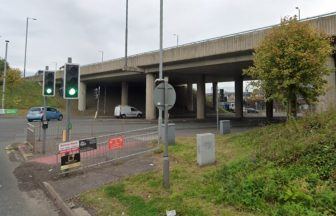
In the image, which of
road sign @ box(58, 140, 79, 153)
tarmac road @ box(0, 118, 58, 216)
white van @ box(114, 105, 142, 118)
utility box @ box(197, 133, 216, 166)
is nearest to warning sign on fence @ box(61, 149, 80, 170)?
road sign @ box(58, 140, 79, 153)

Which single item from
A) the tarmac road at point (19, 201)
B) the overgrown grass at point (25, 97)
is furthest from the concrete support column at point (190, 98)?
the tarmac road at point (19, 201)

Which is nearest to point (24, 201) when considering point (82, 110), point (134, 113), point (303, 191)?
point (303, 191)

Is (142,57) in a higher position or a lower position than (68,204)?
higher

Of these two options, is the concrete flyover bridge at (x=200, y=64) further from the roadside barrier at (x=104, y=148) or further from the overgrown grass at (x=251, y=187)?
the roadside barrier at (x=104, y=148)

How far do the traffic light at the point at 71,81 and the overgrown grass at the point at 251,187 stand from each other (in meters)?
4.26

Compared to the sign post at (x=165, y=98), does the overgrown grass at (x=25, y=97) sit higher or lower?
higher

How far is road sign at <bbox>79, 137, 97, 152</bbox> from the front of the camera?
1053 cm

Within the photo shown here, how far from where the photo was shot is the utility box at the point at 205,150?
9.13 metres

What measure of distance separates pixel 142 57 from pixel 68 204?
33.7m

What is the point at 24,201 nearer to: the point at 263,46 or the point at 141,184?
the point at 141,184

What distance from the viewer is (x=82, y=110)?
59625mm

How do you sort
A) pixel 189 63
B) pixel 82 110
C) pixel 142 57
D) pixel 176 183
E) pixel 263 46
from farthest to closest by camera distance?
pixel 82 110 → pixel 142 57 → pixel 189 63 → pixel 263 46 → pixel 176 183

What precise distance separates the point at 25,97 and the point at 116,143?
172ft

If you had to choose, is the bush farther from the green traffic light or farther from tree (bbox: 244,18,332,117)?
the green traffic light
